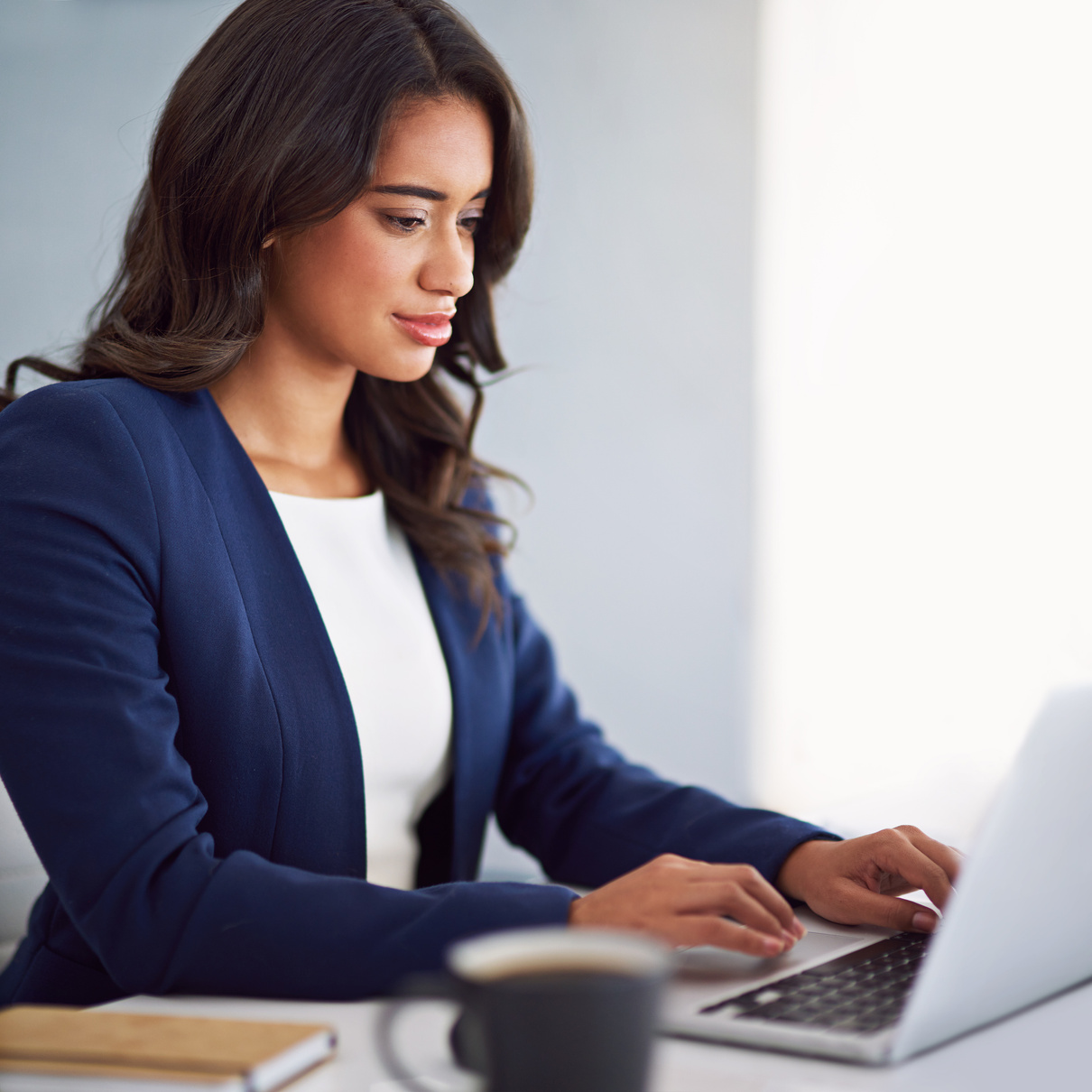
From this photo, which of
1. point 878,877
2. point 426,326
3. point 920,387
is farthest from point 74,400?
point 920,387

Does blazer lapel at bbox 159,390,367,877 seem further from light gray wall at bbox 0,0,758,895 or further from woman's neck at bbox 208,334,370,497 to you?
light gray wall at bbox 0,0,758,895

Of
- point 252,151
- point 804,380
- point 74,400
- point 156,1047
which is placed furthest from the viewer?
point 804,380

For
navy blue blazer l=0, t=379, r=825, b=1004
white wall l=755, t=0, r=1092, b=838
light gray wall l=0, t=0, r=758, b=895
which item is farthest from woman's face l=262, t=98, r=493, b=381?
white wall l=755, t=0, r=1092, b=838

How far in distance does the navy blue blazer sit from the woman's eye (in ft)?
0.86

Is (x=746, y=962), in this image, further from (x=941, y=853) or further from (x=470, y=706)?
(x=470, y=706)

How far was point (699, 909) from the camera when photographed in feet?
2.39

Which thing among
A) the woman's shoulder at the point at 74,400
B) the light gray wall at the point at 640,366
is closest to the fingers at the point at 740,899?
the woman's shoulder at the point at 74,400

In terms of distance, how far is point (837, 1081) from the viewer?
21.9 inches

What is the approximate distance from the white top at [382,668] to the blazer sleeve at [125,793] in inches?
10.3

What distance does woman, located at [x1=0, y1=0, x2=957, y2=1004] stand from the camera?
2.49ft

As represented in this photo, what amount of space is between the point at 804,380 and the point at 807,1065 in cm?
228

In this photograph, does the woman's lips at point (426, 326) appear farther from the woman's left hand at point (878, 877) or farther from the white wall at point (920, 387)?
the white wall at point (920, 387)

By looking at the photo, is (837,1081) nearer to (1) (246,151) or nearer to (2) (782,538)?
(1) (246,151)

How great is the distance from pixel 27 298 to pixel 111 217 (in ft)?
0.68
